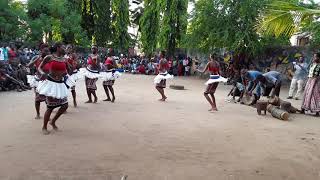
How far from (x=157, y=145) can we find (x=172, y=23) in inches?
939

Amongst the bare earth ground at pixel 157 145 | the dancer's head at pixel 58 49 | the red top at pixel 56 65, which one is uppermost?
the dancer's head at pixel 58 49

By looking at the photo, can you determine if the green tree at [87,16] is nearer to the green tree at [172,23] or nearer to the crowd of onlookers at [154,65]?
the crowd of onlookers at [154,65]

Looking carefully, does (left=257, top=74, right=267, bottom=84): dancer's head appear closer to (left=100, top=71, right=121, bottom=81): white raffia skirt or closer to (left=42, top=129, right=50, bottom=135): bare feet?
(left=100, top=71, right=121, bottom=81): white raffia skirt

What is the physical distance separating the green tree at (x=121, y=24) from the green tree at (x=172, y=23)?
24.4 feet

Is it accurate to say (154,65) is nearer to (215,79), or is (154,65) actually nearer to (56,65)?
(215,79)

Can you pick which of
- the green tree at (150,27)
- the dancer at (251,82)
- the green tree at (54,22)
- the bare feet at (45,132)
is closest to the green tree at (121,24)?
the green tree at (150,27)

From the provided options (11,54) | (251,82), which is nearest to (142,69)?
(11,54)

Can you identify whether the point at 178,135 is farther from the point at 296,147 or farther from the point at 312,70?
the point at 312,70

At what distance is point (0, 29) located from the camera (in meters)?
26.3

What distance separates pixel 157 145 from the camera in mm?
7844

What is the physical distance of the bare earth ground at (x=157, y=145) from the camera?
6.23m

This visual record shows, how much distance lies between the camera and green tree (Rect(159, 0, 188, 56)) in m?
30.4

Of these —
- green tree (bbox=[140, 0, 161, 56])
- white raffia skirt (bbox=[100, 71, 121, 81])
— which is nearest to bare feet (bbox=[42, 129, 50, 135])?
white raffia skirt (bbox=[100, 71, 121, 81])

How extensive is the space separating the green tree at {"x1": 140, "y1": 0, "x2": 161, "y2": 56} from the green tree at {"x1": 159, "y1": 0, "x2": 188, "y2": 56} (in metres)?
1.46
